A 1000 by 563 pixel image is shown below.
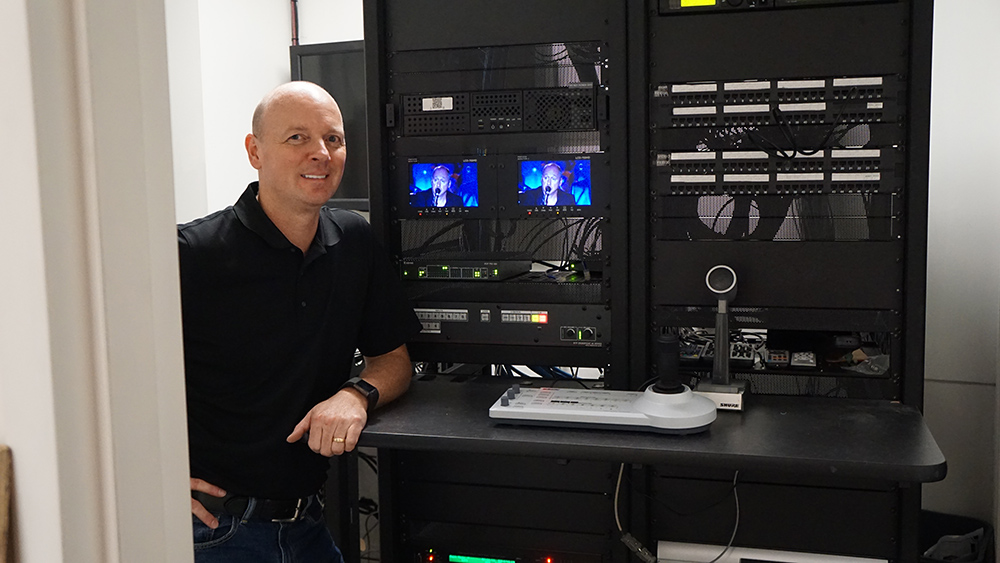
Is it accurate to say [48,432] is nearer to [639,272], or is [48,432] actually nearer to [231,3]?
[639,272]

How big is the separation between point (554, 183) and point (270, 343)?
749mm

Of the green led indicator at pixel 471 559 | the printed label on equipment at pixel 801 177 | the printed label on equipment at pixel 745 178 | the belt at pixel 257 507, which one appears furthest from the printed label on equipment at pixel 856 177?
the belt at pixel 257 507

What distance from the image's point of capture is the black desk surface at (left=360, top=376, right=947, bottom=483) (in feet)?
4.73

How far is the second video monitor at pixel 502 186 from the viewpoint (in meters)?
1.99

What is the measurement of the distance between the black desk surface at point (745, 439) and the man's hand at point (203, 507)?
1.21ft

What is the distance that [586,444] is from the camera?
1526mm

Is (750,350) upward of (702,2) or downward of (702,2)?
downward

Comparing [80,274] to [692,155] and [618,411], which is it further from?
[692,155]

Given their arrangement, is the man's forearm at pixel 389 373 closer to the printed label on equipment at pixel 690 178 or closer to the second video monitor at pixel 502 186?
the second video monitor at pixel 502 186

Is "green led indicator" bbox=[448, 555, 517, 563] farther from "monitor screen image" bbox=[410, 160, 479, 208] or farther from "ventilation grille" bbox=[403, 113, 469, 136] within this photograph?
"ventilation grille" bbox=[403, 113, 469, 136]

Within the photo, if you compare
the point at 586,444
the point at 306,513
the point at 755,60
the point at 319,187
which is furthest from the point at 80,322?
the point at 755,60

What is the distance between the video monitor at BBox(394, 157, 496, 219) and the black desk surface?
1.60 ft

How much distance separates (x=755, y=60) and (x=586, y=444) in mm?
943

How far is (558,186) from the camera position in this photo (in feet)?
6.57
